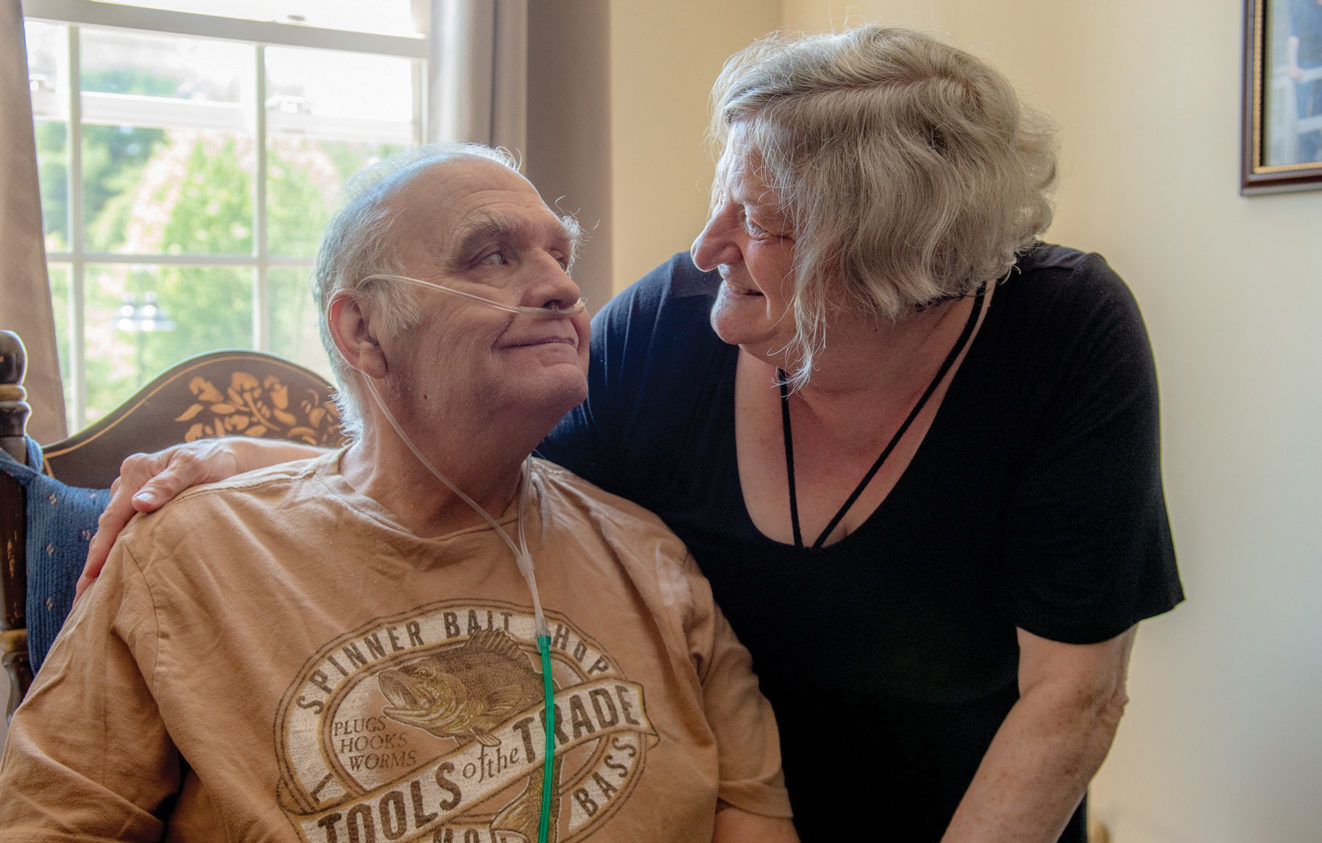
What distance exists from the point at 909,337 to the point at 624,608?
492mm

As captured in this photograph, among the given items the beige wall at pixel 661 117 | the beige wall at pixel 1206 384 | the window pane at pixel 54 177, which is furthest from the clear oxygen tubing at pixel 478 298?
the window pane at pixel 54 177

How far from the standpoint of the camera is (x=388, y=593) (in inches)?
45.0

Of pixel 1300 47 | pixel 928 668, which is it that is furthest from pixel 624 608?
pixel 1300 47

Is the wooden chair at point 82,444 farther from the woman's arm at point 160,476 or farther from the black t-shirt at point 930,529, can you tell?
A: the black t-shirt at point 930,529

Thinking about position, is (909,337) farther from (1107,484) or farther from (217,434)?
(217,434)

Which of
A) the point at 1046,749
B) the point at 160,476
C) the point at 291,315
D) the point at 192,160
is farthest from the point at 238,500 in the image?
the point at 192,160

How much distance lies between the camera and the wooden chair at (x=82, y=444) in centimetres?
130

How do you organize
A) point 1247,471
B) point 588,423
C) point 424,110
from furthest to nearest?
1. point 424,110
2. point 1247,471
3. point 588,423

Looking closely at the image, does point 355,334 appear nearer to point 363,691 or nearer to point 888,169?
point 363,691

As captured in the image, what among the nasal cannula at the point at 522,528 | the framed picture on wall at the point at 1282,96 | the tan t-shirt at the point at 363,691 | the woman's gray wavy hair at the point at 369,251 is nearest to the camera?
the tan t-shirt at the point at 363,691

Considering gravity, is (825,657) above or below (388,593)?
below

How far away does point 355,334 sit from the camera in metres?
1.26

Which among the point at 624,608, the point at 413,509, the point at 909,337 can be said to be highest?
the point at 909,337

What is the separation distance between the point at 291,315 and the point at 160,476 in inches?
62.6
